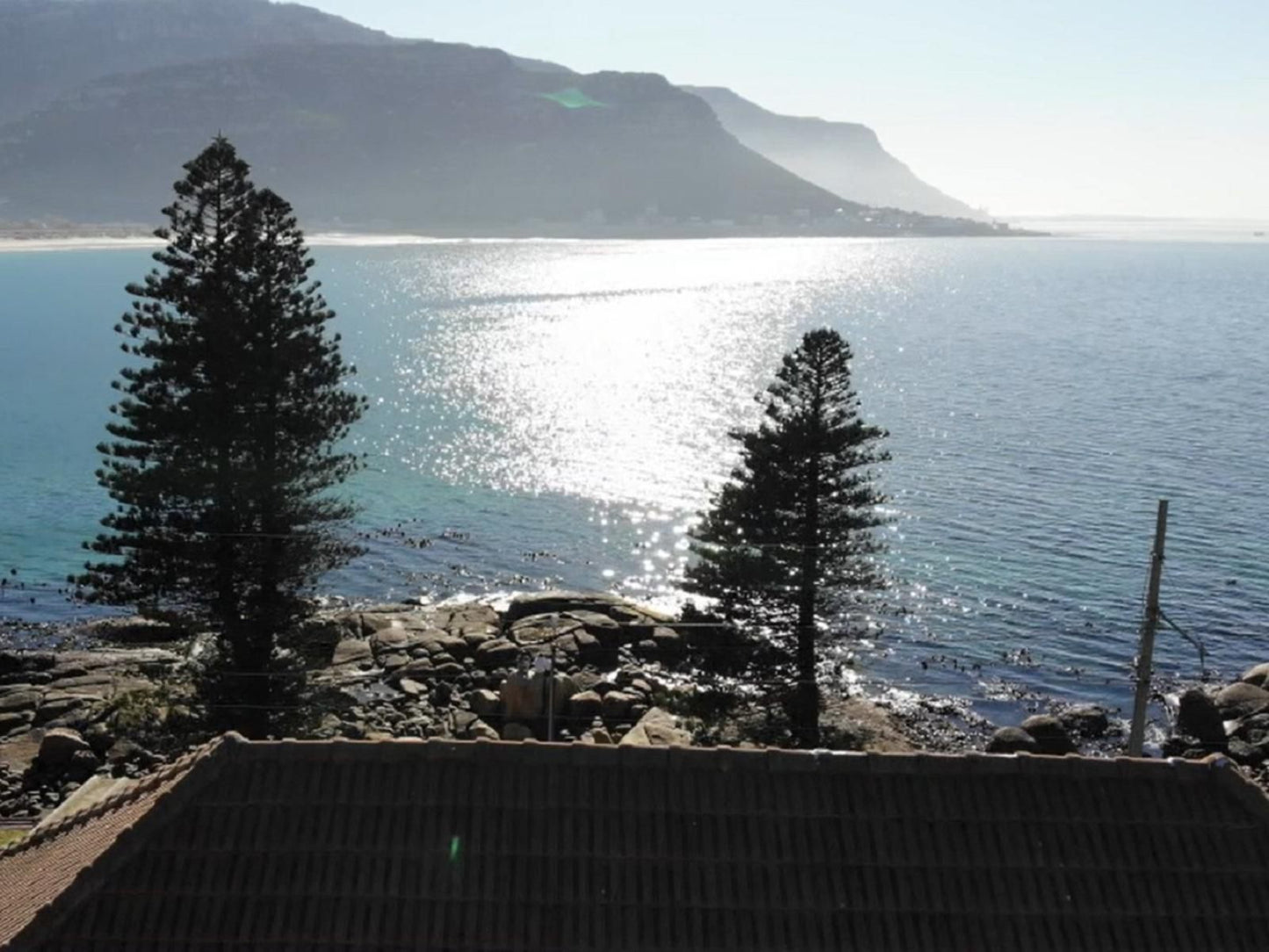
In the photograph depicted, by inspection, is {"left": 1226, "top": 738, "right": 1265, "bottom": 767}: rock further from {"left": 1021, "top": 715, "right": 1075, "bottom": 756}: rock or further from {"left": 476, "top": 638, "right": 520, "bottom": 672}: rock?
{"left": 476, "top": 638, "right": 520, "bottom": 672}: rock

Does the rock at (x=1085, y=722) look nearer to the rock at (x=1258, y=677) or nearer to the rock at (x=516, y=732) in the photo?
the rock at (x=1258, y=677)

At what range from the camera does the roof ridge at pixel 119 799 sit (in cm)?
1303

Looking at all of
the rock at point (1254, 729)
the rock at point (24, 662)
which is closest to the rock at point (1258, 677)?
the rock at point (1254, 729)

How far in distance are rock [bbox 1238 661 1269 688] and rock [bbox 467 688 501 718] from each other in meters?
24.0

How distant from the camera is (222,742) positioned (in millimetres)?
12898

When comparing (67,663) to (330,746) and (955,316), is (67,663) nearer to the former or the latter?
(330,746)

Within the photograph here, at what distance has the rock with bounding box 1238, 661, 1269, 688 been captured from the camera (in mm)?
38103

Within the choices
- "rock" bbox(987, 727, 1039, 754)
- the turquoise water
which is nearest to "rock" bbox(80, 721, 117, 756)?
the turquoise water

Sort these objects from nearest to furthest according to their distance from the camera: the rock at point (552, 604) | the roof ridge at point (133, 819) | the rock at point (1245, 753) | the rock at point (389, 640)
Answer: the roof ridge at point (133, 819), the rock at point (1245, 753), the rock at point (389, 640), the rock at point (552, 604)

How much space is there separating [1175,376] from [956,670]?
241ft

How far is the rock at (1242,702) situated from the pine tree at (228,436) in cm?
2800

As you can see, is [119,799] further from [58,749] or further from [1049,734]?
[1049,734]

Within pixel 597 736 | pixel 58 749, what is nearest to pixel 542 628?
pixel 597 736

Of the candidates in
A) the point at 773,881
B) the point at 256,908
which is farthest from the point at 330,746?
the point at 773,881
